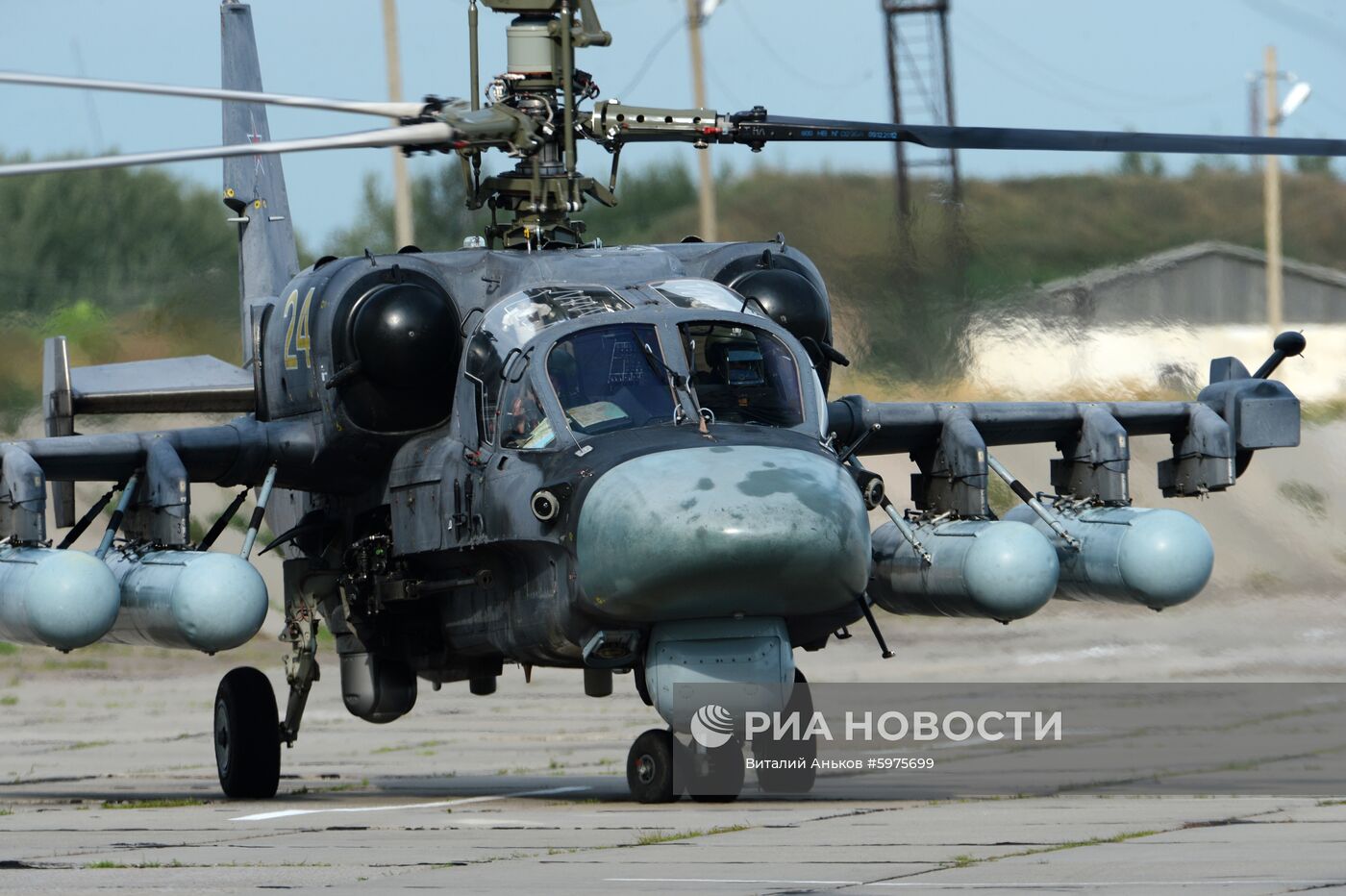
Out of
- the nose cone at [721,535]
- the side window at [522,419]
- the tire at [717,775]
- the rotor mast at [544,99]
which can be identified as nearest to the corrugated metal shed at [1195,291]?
the rotor mast at [544,99]

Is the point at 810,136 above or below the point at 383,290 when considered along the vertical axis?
above

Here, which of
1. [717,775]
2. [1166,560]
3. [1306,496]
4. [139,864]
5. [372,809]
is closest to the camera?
[139,864]

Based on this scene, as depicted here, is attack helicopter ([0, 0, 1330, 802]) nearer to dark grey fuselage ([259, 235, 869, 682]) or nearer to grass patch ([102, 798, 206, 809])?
dark grey fuselage ([259, 235, 869, 682])

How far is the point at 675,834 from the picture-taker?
29.5 ft

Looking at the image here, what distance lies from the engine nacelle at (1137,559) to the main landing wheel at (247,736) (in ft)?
15.5

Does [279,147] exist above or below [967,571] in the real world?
above

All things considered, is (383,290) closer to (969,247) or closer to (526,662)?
(526,662)

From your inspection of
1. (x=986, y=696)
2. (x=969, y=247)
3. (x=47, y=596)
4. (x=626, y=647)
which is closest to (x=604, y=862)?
(x=626, y=647)

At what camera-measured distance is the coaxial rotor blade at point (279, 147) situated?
681cm

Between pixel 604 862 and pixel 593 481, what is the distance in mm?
2227

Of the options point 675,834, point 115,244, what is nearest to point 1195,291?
point 675,834

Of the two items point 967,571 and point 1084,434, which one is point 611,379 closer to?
point 967,571

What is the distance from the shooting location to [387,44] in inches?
863

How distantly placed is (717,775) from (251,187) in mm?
7052
